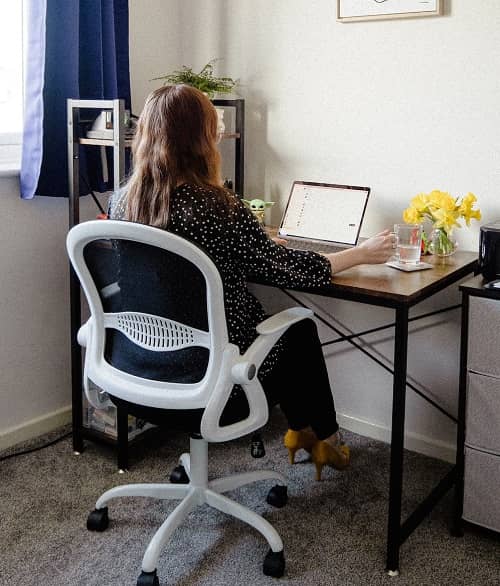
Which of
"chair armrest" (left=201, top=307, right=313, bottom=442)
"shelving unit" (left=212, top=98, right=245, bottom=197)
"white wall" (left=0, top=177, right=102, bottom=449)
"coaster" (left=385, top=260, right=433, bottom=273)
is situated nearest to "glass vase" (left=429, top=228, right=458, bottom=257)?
"coaster" (left=385, top=260, right=433, bottom=273)

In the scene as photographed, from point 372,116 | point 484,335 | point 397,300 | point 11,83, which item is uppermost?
point 11,83

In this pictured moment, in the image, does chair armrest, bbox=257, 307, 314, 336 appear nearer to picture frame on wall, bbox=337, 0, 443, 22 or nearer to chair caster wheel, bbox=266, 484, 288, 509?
chair caster wheel, bbox=266, 484, 288, 509

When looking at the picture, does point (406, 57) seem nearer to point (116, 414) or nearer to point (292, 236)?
point (292, 236)

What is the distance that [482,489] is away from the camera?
2041 mm

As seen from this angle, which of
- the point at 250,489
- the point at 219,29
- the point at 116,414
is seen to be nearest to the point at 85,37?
the point at 219,29

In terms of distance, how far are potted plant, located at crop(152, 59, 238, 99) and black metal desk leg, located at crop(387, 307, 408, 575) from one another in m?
1.21

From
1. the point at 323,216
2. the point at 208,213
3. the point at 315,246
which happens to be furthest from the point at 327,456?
the point at 208,213

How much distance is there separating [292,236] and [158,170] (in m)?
0.80

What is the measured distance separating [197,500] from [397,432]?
0.60m

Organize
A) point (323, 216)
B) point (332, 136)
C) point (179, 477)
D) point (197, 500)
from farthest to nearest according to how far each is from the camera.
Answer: point (332, 136) < point (323, 216) < point (179, 477) < point (197, 500)

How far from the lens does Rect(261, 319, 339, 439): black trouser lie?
2.04 m

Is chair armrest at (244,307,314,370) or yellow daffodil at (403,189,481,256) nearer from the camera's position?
chair armrest at (244,307,314,370)

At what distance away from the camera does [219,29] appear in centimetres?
284

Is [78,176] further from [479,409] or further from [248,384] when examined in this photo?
[479,409]
